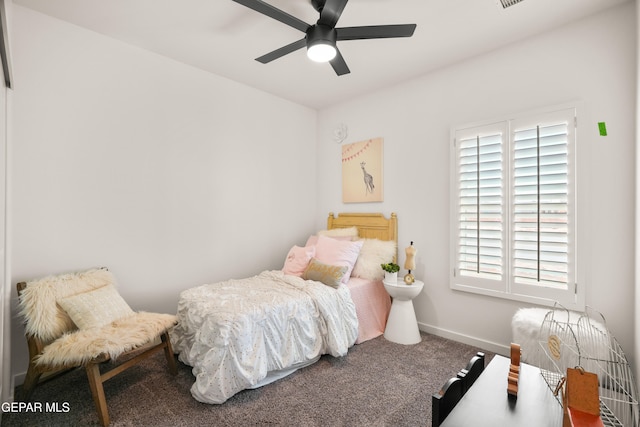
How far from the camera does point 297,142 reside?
4.27 metres

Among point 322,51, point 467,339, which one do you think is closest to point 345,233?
point 467,339

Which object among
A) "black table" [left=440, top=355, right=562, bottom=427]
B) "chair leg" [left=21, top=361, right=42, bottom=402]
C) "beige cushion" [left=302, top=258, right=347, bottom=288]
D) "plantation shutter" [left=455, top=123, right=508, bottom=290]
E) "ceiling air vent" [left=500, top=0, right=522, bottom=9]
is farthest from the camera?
"beige cushion" [left=302, top=258, right=347, bottom=288]

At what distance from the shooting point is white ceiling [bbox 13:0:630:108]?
2271mm

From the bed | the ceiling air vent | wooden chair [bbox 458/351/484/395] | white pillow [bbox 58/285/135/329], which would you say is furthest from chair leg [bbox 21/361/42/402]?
the ceiling air vent

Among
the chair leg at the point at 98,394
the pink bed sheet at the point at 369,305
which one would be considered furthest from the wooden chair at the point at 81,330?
the pink bed sheet at the point at 369,305

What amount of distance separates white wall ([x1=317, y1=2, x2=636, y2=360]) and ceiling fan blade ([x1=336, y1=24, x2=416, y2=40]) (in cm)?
131

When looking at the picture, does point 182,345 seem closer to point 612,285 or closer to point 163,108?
point 163,108

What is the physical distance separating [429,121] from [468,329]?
6.91 ft

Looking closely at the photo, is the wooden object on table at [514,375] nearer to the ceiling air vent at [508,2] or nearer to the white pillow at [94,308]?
the ceiling air vent at [508,2]

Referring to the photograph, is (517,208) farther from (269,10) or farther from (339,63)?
(269,10)

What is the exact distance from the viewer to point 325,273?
3.02 meters

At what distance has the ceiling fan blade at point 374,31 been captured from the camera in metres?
1.99

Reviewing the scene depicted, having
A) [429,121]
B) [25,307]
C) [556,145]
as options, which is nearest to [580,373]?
[556,145]

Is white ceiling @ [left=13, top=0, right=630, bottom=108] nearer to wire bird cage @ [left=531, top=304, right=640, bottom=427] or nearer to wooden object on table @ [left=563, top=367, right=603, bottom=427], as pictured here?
wire bird cage @ [left=531, top=304, right=640, bottom=427]
